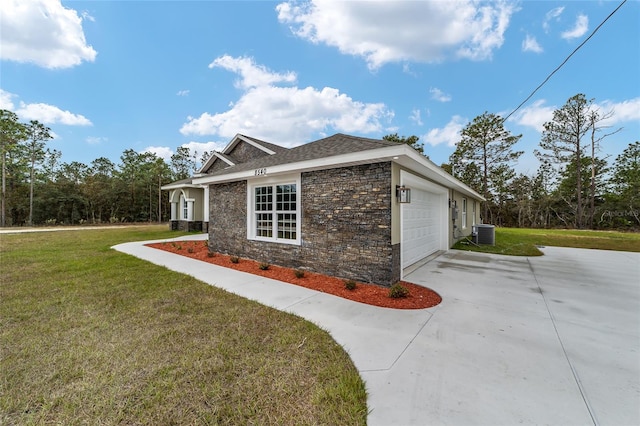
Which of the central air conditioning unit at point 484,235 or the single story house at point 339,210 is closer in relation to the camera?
the single story house at point 339,210

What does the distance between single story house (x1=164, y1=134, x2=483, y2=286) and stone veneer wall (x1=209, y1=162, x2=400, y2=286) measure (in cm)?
2

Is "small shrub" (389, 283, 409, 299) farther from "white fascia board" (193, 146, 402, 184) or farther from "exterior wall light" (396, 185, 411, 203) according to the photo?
"white fascia board" (193, 146, 402, 184)

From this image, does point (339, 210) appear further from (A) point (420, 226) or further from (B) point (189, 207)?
(B) point (189, 207)

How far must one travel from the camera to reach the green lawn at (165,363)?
1917 millimetres

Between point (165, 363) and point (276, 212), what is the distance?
4696 millimetres

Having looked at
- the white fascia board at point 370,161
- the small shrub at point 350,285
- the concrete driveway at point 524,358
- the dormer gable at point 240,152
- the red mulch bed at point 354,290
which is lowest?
the concrete driveway at point 524,358

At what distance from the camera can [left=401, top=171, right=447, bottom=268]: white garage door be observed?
640 cm

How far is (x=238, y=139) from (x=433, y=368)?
16.6 metres

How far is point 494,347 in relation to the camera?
282cm

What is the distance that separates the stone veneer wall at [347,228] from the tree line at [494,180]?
77.3 feet

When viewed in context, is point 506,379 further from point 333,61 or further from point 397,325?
point 333,61

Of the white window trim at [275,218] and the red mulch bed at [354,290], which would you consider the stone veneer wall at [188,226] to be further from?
the red mulch bed at [354,290]

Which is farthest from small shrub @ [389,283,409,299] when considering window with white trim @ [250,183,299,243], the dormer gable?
the dormer gable

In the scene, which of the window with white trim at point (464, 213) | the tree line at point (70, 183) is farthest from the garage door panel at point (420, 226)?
the tree line at point (70, 183)
